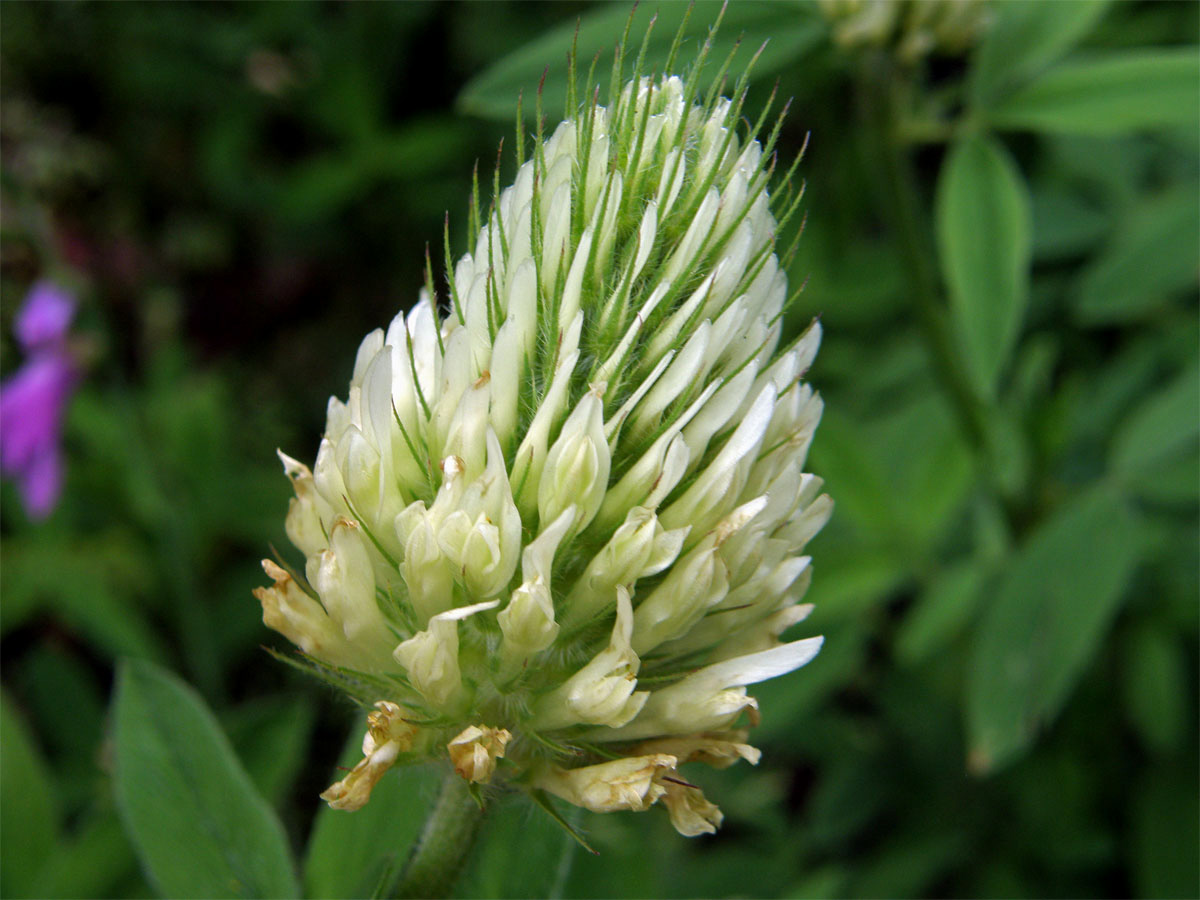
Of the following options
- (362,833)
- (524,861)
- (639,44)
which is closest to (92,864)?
(362,833)

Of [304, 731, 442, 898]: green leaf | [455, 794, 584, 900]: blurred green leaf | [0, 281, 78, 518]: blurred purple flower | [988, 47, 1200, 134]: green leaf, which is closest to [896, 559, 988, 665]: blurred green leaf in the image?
[988, 47, 1200, 134]: green leaf

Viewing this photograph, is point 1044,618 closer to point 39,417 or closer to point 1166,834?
point 1166,834

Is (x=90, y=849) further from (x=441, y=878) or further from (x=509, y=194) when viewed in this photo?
(x=509, y=194)

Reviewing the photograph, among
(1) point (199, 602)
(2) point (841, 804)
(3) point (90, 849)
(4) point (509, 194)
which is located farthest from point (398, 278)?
(4) point (509, 194)

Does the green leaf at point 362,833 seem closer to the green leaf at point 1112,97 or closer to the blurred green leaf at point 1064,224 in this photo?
the green leaf at point 1112,97

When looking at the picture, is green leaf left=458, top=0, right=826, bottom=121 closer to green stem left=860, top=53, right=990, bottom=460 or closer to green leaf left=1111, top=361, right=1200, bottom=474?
green stem left=860, top=53, right=990, bottom=460

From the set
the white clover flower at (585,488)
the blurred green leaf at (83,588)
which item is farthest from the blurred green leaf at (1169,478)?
the blurred green leaf at (83,588)
